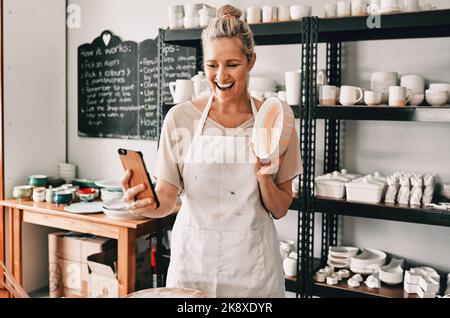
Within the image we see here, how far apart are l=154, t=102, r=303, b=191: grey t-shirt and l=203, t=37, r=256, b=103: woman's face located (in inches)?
4.7

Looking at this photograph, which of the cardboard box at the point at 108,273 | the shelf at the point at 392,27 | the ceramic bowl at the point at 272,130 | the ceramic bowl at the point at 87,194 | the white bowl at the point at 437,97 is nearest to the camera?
the ceramic bowl at the point at 272,130

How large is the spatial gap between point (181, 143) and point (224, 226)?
295 millimetres

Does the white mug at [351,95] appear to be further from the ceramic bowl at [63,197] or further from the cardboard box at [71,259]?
the ceramic bowl at [63,197]

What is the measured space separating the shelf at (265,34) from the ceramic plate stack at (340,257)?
1.14 m

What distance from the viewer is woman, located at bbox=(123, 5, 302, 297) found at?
1584 millimetres

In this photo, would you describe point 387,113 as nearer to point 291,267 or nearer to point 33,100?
point 291,267

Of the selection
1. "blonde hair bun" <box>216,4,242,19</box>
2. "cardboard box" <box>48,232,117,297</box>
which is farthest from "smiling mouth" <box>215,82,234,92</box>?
"cardboard box" <box>48,232,117,297</box>

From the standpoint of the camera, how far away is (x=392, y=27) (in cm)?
219

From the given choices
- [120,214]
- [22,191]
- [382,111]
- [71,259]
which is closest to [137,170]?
[382,111]

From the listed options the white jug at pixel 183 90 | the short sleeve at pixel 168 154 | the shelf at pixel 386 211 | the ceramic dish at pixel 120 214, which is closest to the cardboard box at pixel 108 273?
the ceramic dish at pixel 120 214

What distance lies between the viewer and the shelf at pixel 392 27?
212cm

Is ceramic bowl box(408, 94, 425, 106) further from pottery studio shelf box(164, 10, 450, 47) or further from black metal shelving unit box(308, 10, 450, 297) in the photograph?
pottery studio shelf box(164, 10, 450, 47)
